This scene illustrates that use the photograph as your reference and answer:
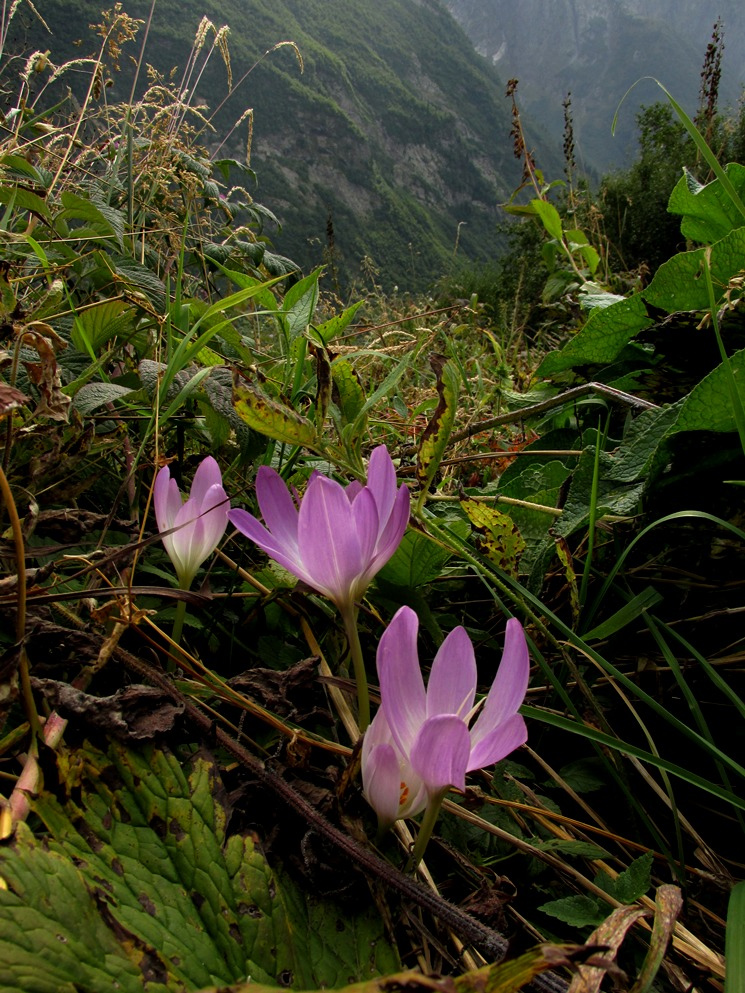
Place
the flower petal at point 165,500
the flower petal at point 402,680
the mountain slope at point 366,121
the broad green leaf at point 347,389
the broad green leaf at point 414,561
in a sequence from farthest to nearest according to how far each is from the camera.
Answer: the mountain slope at point 366,121
the broad green leaf at point 347,389
the broad green leaf at point 414,561
the flower petal at point 165,500
the flower petal at point 402,680

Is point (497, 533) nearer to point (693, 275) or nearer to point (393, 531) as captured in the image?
point (393, 531)

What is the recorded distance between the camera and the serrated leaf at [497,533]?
836 millimetres

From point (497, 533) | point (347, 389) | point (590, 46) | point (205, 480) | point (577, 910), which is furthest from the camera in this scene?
point (590, 46)

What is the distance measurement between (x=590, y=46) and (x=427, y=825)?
609 feet

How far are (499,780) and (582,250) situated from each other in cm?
216

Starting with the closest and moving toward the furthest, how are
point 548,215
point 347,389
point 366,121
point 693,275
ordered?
point 347,389 → point 693,275 → point 548,215 → point 366,121

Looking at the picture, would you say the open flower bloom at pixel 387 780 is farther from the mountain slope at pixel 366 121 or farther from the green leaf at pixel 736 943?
the mountain slope at pixel 366 121

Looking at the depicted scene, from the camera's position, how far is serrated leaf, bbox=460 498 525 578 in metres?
0.84

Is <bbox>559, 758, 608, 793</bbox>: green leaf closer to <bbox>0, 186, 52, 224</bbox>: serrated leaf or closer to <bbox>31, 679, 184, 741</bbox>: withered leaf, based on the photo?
<bbox>31, 679, 184, 741</bbox>: withered leaf

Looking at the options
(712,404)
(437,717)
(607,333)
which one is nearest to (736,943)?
(437,717)

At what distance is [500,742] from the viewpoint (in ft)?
1.47

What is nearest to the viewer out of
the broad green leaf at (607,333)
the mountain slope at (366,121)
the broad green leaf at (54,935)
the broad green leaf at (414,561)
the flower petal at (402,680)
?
the broad green leaf at (54,935)

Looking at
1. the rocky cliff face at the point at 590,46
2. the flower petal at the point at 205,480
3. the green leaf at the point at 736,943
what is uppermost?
the rocky cliff face at the point at 590,46

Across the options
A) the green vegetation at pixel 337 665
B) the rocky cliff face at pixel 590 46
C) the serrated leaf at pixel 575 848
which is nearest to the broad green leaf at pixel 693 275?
the green vegetation at pixel 337 665
